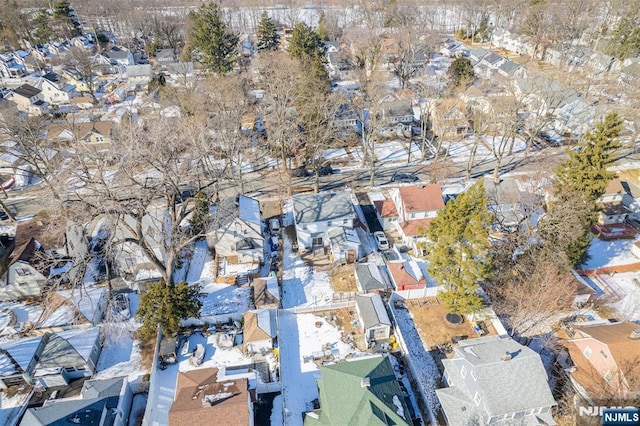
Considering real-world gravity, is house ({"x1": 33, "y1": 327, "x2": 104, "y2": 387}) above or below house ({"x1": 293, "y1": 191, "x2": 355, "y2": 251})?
below

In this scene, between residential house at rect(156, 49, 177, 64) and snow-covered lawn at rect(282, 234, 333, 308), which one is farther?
residential house at rect(156, 49, 177, 64)

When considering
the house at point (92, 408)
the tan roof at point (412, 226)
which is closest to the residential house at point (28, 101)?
the house at point (92, 408)

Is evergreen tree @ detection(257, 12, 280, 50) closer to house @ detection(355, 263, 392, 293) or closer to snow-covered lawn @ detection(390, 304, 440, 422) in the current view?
house @ detection(355, 263, 392, 293)

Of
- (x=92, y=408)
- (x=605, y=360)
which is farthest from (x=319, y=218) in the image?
(x=605, y=360)

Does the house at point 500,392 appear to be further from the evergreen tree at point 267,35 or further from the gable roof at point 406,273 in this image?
the evergreen tree at point 267,35

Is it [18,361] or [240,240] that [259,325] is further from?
[18,361]

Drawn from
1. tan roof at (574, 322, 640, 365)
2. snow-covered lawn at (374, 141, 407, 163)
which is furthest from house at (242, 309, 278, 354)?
snow-covered lawn at (374, 141, 407, 163)

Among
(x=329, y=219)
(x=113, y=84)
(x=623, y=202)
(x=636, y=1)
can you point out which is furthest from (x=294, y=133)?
(x=636, y=1)
